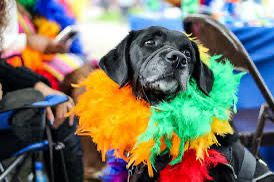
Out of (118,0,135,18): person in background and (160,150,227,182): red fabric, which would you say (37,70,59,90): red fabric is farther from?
(118,0,135,18): person in background

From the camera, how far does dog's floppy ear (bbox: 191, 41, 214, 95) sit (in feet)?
5.61

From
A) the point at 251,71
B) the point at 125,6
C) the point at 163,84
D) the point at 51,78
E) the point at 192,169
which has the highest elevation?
the point at 163,84

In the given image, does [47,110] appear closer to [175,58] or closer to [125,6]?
[175,58]

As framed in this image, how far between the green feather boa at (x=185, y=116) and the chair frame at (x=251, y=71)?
0.34m

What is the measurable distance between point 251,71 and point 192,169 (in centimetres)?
61

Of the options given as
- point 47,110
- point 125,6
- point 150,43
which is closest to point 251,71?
point 150,43

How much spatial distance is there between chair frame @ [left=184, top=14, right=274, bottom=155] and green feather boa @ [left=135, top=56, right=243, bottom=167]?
0.34 m

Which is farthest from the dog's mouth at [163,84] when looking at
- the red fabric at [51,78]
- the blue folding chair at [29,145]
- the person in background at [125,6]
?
the person in background at [125,6]

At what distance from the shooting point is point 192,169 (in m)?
1.55

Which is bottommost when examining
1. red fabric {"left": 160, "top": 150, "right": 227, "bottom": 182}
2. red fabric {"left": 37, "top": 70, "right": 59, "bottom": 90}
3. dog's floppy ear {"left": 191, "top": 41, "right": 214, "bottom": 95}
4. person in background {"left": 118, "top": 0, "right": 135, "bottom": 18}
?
person in background {"left": 118, "top": 0, "right": 135, "bottom": 18}

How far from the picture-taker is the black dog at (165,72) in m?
1.59

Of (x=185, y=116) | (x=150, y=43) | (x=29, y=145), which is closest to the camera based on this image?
(x=185, y=116)

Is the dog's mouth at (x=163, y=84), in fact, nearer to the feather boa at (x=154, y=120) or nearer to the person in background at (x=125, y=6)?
the feather boa at (x=154, y=120)

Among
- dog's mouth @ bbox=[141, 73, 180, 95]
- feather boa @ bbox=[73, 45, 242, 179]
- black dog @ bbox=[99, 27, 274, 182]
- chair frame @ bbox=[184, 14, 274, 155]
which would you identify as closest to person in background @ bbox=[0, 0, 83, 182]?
feather boa @ bbox=[73, 45, 242, 179]
